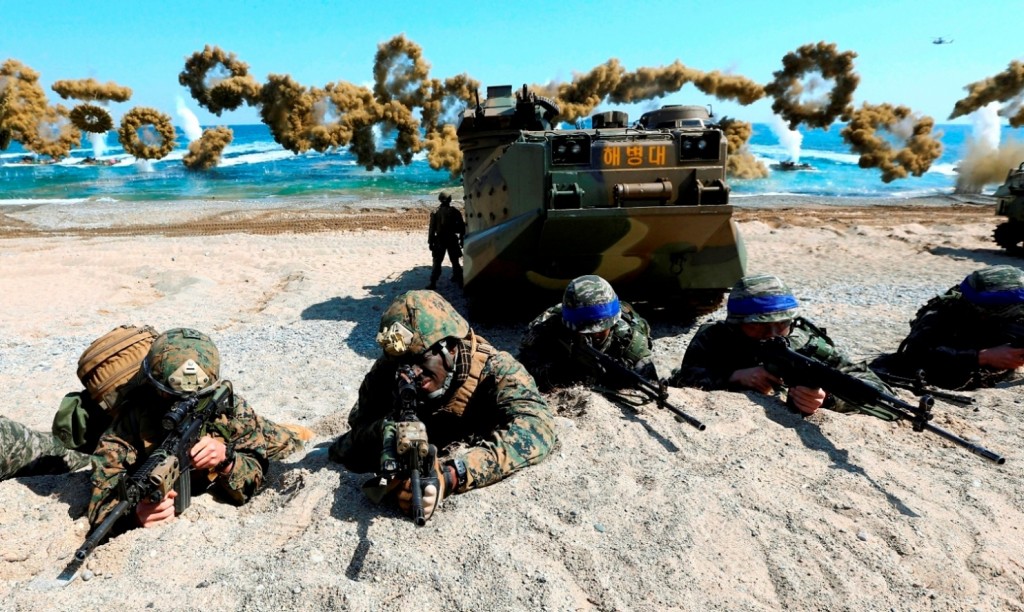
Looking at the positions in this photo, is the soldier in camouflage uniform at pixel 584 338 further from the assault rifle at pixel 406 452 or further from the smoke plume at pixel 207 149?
the smoke plume at pixel 207 149

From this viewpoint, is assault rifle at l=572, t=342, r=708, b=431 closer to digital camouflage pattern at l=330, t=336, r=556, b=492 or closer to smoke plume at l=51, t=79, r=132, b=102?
digital camouflage pattern at l=330, t=336, r=556, b=492

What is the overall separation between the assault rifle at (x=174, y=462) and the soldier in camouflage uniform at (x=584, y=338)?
2026 mm

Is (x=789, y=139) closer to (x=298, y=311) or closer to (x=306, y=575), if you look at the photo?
(x=298, y=311)

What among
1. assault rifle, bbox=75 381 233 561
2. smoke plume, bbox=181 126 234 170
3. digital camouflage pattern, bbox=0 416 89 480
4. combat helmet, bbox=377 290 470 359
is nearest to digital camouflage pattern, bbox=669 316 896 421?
combat helmet, bbox=377 290 470 359

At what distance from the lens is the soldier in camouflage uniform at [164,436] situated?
295 centimetres

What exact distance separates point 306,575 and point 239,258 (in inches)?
457

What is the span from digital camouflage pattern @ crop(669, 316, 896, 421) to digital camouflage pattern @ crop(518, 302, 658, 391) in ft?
0.89

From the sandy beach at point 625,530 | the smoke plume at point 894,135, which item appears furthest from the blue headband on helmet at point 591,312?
the smoke plume at point 894,135

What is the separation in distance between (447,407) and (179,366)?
1162 mm

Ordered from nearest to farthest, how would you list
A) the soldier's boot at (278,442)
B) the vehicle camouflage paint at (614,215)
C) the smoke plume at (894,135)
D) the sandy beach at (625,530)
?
1. the sandy beach at (625,530)
2. the soldier's boot at (278,442)
3. the vehicle camouflage paint at (614,215)
4. the smoke plume at (894,135)

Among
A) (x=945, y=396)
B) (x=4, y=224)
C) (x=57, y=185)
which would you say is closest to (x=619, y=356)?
(x=945, y=396)

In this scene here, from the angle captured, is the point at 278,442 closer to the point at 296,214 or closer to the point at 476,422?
the point at 476,422

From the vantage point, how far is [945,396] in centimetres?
396

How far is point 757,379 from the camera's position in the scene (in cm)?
418
